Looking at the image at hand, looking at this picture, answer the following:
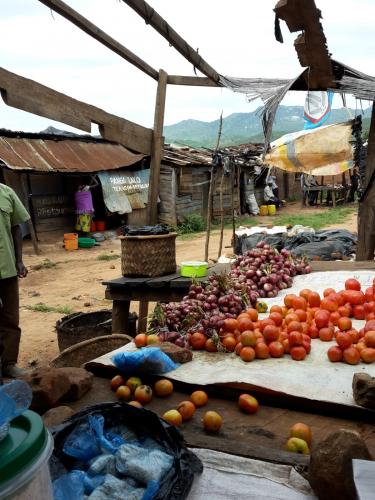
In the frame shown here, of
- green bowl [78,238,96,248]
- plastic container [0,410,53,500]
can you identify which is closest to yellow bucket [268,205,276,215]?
green bowl [78,238,96,248]

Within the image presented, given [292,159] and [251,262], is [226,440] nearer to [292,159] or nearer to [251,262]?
[251,262]

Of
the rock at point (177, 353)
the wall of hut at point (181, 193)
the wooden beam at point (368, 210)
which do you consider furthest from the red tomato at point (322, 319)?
the wall of hut at point (181, 193)

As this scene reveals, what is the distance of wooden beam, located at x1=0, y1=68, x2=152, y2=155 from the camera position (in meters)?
3.50

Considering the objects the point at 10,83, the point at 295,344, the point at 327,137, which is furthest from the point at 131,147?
the point at 327,137

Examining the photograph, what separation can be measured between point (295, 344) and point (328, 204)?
78.0 ft

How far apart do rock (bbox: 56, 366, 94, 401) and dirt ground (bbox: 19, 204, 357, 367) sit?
363cm

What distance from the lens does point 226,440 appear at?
2.04m

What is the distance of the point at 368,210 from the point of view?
5.53 metres

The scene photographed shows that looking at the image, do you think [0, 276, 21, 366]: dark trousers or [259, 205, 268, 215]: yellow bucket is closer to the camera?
[0, 276, 21, 366]: dark trousers

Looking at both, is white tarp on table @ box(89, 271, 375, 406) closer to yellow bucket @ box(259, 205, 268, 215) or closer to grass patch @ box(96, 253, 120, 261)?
grass patch @ box(96, 253, 120, 261)

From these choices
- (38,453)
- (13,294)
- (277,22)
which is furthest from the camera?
(13,294)

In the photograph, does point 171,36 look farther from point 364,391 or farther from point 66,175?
point 66,175

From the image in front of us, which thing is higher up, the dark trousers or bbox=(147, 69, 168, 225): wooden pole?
bbox=(147, 69, 168, 225): wooden pole

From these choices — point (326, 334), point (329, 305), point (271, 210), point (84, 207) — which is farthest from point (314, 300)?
point (271, 210)
